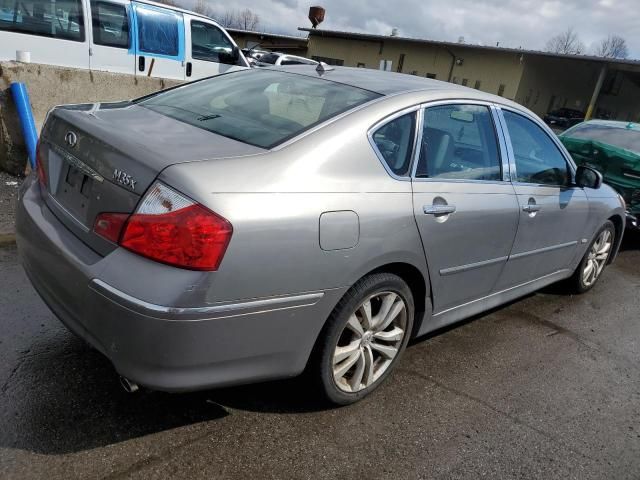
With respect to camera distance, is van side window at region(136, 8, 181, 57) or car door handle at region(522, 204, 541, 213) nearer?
car door handle at region(522, 204, 541, 213)

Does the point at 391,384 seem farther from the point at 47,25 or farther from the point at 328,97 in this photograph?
the point at 47,25

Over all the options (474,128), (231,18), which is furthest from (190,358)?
(231,18)

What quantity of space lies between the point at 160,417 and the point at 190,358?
2.14 ft

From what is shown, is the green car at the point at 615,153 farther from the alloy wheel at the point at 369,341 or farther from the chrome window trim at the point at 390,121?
the alloy wheel at the point at 369,341

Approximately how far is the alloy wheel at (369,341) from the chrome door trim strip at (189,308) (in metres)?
0.52

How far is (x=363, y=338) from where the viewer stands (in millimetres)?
2631

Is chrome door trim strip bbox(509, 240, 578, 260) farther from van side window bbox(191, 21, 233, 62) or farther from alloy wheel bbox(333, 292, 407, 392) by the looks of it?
van side window bbox(191, 21, 233, 62)

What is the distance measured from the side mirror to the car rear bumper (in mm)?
2591

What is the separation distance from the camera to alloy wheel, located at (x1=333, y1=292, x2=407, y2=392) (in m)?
2.57

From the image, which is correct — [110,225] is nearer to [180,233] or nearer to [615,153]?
[180,233]

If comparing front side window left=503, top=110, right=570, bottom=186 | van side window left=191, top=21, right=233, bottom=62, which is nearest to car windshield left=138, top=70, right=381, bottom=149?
front side window left=503, top=110, right=570, bottom=186

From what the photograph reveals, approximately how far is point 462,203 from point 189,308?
1.64 m

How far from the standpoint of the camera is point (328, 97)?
275 cm

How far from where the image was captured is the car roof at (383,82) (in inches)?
114
